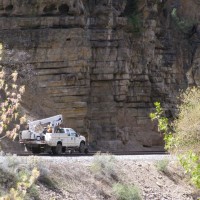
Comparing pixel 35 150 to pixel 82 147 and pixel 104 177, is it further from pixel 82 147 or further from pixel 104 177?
pixel 104 177

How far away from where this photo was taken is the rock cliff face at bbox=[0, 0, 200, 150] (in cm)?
4056

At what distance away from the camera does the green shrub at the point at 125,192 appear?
20.3 metres

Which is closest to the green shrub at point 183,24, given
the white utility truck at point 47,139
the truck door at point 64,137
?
the white utility truck at point 47,139

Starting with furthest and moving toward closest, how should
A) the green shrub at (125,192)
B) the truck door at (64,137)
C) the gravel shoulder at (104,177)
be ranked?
the truck door at (64,137)
the green shrub at (125,192)
the gravel shoulder at (104,177)

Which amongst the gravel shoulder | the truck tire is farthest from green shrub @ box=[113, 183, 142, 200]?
the truck tire

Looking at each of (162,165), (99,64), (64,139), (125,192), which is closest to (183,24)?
(99,64)

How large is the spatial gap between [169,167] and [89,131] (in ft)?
52.9

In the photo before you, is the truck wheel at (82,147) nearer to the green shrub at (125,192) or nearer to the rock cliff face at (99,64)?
the rock cliff face at (99,64)

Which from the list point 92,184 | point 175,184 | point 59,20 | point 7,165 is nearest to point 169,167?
point 175,184

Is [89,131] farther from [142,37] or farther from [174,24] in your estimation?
[174,24]

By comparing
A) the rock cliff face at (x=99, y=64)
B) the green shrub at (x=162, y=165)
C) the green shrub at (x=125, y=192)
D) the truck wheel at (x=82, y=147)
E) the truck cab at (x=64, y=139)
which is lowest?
Result: the green shrub at (x=125, y=192)

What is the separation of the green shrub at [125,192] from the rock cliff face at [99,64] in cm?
1920

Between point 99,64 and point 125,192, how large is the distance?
926 inches

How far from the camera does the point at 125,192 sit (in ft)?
67.1
